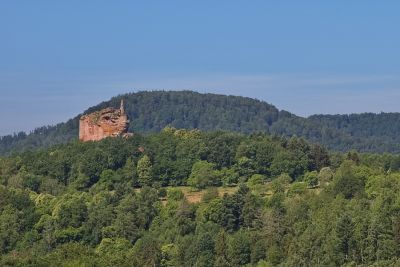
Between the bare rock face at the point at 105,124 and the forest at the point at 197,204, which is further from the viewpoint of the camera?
the bare rock face at the point at 105,124

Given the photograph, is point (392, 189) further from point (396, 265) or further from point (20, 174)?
point (20, 174)

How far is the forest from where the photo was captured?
3632 inches

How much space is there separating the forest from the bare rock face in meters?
2.19

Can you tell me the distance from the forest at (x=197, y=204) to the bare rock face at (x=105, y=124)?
7.17 ft

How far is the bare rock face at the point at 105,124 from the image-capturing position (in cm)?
13675

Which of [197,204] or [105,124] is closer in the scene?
[197,204]

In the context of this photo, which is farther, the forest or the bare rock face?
the bare rock face

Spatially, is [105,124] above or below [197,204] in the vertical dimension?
above

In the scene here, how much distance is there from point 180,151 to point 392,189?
37.2m

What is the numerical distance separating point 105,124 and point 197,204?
1108 inches

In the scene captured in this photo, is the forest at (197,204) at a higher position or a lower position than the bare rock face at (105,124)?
lower

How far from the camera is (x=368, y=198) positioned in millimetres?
107312

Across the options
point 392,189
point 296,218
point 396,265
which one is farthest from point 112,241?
point 396,265

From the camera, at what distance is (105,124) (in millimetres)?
138625
